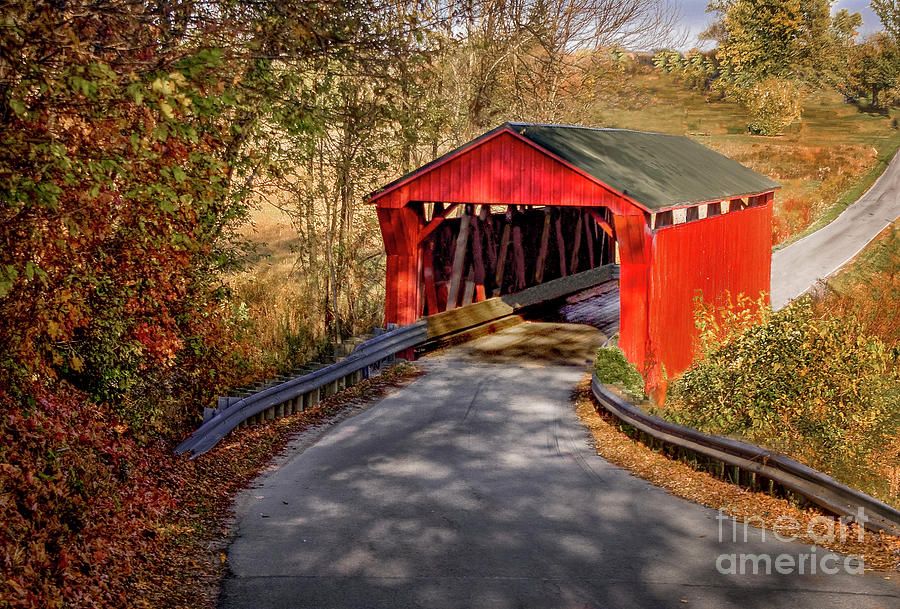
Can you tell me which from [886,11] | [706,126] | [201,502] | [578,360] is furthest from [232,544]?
[886,11]

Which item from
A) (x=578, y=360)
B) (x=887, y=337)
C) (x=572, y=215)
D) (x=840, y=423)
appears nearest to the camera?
(x=840, y=423)

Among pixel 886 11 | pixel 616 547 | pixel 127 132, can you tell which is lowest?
pixel 616 547

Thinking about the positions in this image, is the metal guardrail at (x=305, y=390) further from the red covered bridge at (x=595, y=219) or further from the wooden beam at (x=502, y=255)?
the wooden beam at (x=502, y=255)

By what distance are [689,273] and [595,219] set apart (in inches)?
88.2

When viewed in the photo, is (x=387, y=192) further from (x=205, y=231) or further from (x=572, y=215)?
(x=572, y=215)

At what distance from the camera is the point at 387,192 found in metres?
18.5

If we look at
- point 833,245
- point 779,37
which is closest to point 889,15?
point 779,37

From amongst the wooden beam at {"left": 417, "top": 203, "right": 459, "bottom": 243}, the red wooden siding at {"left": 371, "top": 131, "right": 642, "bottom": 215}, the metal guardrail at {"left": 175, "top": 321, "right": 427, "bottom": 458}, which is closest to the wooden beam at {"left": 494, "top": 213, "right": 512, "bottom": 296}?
the wooden beam at {"left": 417, "top": 203, "right": 459, "bottom": 243}

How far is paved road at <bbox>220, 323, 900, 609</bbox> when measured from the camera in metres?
7.33

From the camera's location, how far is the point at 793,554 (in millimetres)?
8211

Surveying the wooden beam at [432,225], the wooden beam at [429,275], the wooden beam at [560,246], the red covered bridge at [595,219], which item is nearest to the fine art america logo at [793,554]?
the red covered bridge at [595,219]

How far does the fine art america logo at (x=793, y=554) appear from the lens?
785 cm

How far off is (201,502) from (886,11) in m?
95.6

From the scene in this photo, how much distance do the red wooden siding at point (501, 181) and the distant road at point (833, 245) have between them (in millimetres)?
13663
